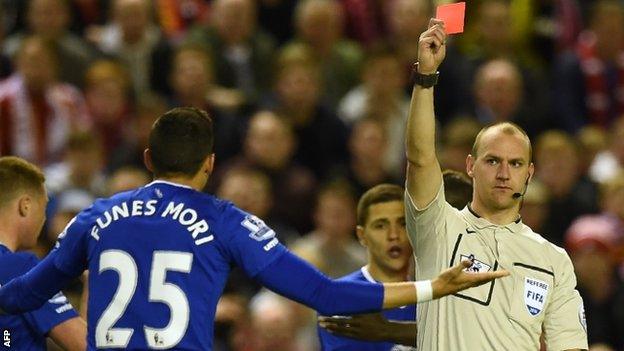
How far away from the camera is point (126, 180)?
34.8ft

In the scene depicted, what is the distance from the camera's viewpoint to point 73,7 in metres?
12.8

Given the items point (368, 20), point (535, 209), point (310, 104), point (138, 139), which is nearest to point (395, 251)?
point (535, 209)

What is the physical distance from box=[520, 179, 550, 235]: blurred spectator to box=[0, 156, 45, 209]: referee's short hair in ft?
16.4

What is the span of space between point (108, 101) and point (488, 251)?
19.2 feet

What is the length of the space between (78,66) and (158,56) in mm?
641

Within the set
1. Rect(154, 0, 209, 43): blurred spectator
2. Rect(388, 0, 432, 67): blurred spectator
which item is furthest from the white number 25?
Rect(154, 0, 209, 43): blurred spectator

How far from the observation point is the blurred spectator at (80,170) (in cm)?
1100

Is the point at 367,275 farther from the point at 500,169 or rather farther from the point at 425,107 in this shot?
the point at 425,107

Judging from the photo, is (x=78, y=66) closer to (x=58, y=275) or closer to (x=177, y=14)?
(x=177, y=14)

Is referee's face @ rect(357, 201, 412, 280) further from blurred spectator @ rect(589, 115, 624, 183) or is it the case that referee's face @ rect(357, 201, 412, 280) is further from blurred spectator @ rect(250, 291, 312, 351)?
blurred spectator @ rect(589, 115, 624, 183)

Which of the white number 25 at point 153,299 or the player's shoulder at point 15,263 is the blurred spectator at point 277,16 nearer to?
the player's shoulder at point 15,263

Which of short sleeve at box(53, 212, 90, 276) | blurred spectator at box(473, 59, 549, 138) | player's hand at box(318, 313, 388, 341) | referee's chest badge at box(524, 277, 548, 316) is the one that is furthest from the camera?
blurred spectator at box(473, 59, 549, 138)

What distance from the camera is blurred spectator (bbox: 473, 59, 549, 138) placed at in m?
12.2

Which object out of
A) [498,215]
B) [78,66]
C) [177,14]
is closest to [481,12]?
[177,14]
